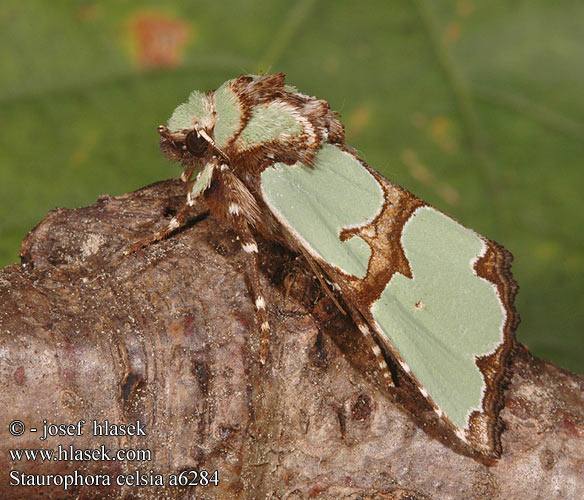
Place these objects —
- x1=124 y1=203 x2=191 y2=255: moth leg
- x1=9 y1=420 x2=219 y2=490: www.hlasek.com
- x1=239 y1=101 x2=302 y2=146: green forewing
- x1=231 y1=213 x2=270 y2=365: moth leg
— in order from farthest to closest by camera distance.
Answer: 1. x1=239 y1=101 x2=302 y2=146: green forewing
2. x1=124 y1=203 x2=191 y2=255: moth leg
3. x1=231 y1=213 x2=270 y2=365: moth leg
4. x1=9 y1=420 x2=219 y2=490: www.hlasek.com

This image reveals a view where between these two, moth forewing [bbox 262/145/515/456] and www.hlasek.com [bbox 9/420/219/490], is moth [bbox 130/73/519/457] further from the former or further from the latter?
www.hlasek.com [bbox 9/420/219/490]

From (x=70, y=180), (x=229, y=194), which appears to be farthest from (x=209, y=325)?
(x=70, y=180)

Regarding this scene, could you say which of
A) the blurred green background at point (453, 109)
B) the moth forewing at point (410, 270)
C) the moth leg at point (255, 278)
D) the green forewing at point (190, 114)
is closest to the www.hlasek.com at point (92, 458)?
the moth leg at point (255, 278)

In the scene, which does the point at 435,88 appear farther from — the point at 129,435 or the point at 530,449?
the point at 129,435

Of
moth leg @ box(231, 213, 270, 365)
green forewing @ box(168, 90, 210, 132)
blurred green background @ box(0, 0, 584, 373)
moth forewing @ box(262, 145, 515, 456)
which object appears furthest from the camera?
blurred green background @ box(0, 0, 584, 373)

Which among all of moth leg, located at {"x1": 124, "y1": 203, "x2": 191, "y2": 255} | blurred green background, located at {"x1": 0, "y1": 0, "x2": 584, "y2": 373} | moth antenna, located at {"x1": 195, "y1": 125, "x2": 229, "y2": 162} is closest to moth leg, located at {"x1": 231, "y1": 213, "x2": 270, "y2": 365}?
moth leg, located at {"x1": 124, "y1": 203, "x2": 191, "y2": 255}

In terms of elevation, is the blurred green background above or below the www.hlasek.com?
above

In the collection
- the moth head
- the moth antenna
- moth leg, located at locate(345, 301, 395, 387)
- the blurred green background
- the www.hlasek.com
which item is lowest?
the www.hlasek.com

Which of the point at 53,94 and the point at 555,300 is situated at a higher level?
the point at 53,94
